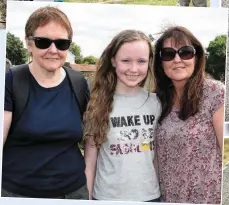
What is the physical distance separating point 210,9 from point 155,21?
269mm

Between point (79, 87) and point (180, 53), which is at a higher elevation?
point (180, 53)

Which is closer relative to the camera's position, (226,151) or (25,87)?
(25,87)

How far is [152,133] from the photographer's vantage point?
5.53ft

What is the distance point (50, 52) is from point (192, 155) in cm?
81

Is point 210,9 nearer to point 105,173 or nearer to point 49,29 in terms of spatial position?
point 49,29

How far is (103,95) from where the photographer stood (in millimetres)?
1675

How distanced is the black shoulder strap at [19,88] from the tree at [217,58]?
0.83 metres

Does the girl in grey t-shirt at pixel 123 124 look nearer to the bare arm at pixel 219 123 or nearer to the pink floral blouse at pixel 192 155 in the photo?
the pink floral blouse at pixel 192 155

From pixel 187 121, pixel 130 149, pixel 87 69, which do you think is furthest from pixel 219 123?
pixel 87 69

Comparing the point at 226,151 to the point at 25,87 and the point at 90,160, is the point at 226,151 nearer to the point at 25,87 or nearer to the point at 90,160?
the point at 90,160

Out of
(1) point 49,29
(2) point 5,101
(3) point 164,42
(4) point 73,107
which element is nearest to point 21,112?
(2) point 5,101

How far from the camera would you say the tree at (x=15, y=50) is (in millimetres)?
1677

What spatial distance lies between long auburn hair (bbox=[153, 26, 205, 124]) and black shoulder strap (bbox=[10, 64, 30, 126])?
59 cm

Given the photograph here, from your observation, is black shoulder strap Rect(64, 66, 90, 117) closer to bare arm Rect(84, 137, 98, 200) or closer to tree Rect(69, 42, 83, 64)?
tree Rect(69, 42, 83, 64)
